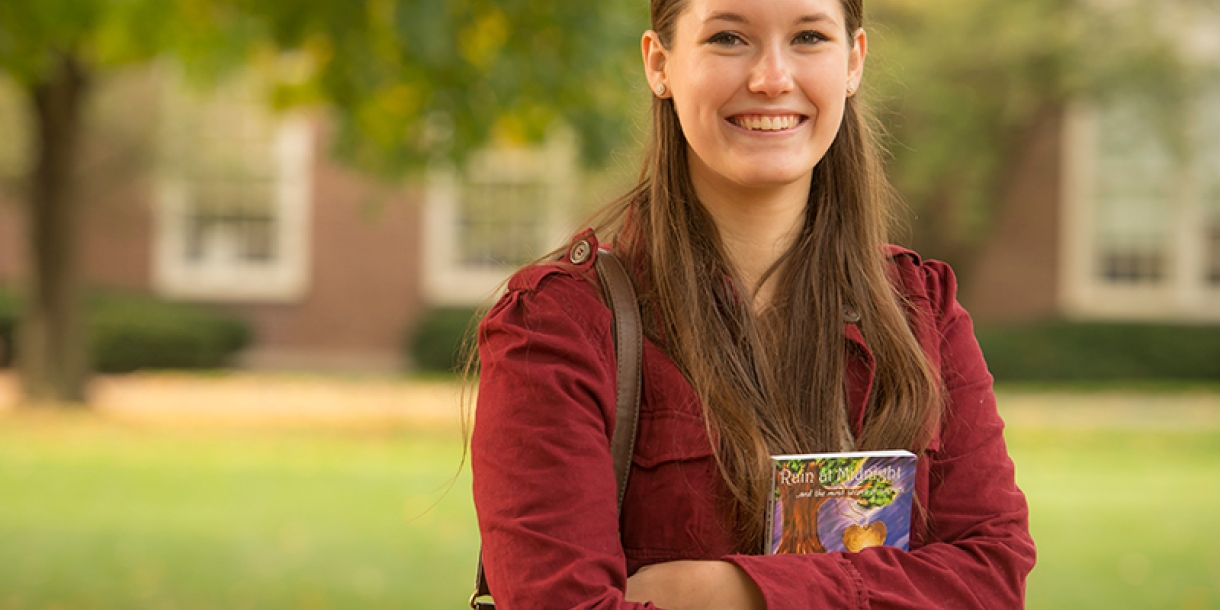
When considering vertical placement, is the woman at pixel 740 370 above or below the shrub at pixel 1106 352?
above

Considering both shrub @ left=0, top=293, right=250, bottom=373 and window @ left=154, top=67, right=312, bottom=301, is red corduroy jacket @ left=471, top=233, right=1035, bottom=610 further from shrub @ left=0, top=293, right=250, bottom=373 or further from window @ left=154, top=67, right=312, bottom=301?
window @ left=154, top=67, right=312, bottom=301

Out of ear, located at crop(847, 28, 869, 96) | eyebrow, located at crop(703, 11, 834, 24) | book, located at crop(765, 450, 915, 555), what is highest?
eyebrow, located at crop(703, 11, 834, 24)

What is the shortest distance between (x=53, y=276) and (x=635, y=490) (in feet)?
47.0

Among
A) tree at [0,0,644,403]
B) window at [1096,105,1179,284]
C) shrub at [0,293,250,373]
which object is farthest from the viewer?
window at [1096,105,1179,284]

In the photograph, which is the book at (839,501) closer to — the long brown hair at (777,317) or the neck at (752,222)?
the long brown hair at (777,317)

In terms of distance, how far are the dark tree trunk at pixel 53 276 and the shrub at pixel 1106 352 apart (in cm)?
1198

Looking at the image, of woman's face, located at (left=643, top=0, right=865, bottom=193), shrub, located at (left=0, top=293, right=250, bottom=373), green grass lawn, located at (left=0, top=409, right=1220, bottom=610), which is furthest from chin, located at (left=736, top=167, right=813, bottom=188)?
shrub, located at (left=0, top=293, right=250, bottom=373)

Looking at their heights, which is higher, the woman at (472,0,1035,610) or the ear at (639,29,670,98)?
the ear at (639,29,670,98)

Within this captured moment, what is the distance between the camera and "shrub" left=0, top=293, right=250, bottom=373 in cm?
1980

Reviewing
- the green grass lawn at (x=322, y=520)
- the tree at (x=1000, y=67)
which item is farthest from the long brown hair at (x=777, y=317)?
the tree at (x=1000, y=67)

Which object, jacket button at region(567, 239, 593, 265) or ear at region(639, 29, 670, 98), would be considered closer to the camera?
jacket button at region(567, 239, 593, 265)

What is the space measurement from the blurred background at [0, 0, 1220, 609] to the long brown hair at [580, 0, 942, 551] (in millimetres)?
316

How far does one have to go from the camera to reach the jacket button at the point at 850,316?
197 cm

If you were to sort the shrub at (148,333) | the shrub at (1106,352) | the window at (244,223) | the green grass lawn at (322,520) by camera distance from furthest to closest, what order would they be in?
1. the window at (244,223)
2. the shrub at (148,333)
3. the shrub at (1106,352)
4. the green grass lawn at (322,520)
